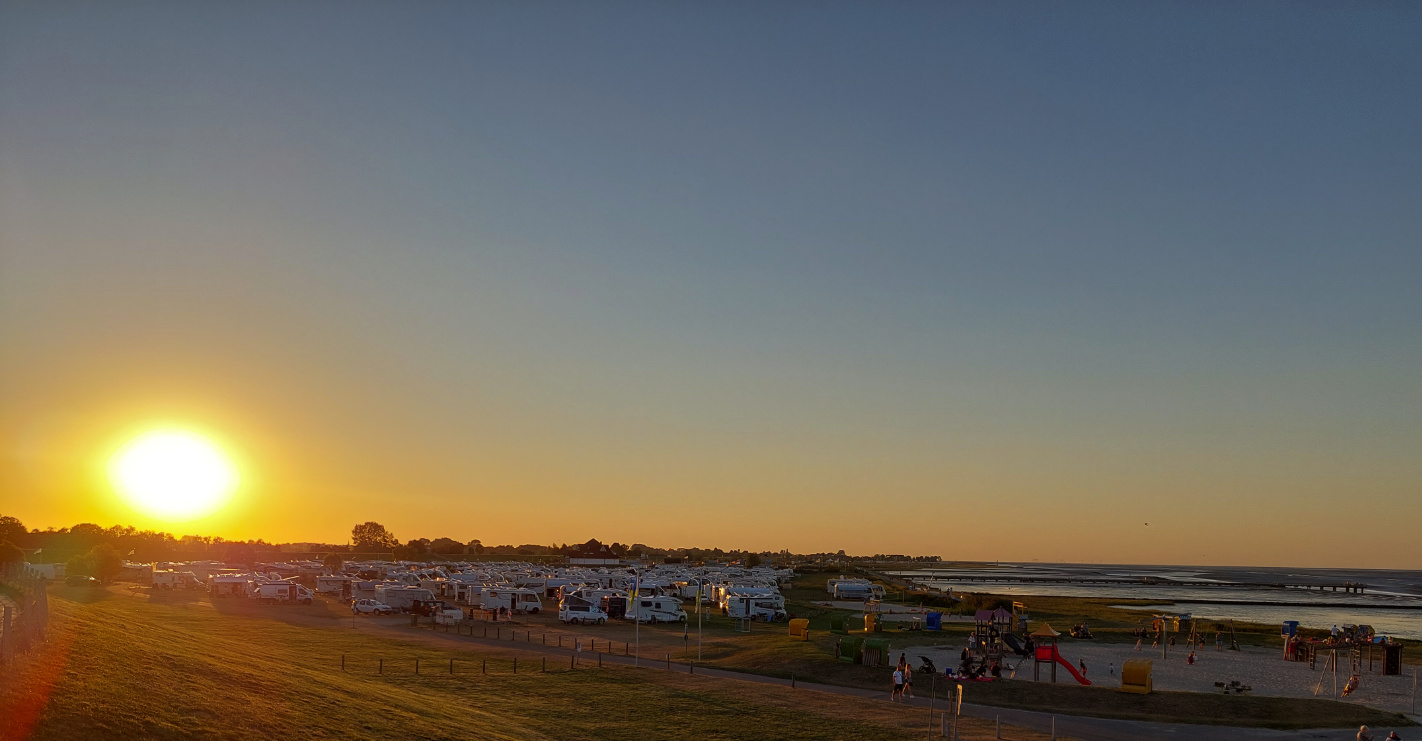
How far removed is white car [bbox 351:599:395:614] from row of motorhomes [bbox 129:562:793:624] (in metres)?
0.08

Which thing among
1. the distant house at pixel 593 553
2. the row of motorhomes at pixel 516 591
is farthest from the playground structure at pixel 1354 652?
the distant house at pixel 593 553

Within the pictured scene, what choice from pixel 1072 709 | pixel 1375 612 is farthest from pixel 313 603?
pixel 1375 612

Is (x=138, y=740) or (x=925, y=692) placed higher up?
(x=138, y=740)

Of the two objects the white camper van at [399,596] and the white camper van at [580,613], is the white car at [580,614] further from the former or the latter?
the white camper van at [399,596]

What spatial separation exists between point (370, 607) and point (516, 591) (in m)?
12.7

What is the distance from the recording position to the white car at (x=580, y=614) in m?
79.3

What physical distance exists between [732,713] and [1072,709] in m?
14.7

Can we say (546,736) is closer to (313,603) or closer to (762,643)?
(762,643)

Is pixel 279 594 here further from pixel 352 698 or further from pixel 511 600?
pixel 352 698

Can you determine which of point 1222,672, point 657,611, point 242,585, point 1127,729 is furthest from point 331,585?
point 1127,729

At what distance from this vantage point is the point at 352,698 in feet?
103

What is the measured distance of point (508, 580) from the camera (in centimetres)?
10362

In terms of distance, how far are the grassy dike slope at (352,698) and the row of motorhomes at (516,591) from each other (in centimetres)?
2101

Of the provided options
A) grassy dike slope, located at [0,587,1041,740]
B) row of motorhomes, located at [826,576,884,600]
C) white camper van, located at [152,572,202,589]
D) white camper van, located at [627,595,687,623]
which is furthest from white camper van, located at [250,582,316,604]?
row of motorhomes, located at [826,576,884,600]
